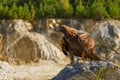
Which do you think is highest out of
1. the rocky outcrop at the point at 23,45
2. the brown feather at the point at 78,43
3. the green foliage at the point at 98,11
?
the brown feather at the point at 78,43

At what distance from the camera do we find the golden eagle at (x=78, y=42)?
747cm

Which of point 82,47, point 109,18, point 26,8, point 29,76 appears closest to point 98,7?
point 109,18

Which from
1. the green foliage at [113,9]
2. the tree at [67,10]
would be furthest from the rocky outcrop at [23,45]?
the green foliage at [113,9]

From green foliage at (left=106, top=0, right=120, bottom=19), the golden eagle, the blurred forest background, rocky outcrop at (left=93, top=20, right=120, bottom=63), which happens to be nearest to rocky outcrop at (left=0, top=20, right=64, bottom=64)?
the blurred forest background

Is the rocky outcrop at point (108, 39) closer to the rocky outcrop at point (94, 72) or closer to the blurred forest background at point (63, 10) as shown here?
the blurred forest background at point (63, 10)

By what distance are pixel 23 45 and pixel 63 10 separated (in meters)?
2.22

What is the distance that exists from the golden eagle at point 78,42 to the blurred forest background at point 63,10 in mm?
8917

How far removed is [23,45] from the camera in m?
15.8

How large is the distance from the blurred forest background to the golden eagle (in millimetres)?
8917

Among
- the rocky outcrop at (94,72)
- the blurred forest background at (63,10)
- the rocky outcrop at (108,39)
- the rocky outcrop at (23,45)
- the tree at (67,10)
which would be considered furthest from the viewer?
the tree at (67,10)

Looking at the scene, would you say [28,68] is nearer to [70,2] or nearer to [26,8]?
[26,8]

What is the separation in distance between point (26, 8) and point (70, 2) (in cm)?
197

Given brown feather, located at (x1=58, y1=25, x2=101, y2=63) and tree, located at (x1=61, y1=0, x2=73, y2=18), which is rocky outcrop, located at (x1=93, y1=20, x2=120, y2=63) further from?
brown feather, located at (x1=58, y1=25, x2=101, y2=63)

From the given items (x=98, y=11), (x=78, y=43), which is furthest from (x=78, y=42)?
(x=98, y=11)
